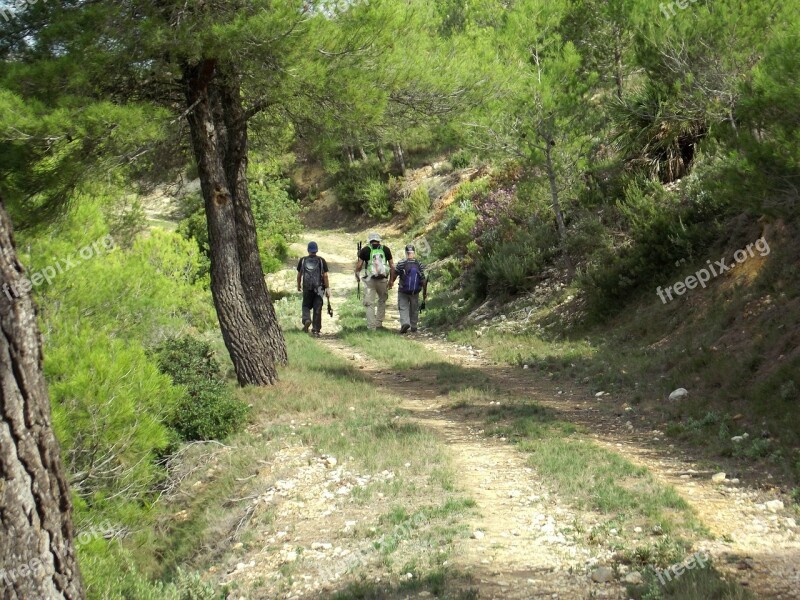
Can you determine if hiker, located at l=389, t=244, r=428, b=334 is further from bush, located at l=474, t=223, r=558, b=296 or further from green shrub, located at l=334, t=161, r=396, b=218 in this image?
green shrub, located at l=334, t=161, r=396, b=218

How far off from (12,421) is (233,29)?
237 inches

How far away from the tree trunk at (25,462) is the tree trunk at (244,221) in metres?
7.26

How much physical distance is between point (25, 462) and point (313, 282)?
11.9 metres

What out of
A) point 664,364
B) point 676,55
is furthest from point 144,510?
point 676,55

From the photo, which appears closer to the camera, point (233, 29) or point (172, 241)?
point (233, 29)

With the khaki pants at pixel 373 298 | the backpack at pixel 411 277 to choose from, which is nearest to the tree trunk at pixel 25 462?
the backpack at pixel 411 277

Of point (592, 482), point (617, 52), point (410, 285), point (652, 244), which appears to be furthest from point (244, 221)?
point (617, 52)

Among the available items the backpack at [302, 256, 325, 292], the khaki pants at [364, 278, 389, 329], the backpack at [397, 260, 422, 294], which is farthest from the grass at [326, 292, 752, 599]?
the backpack at [302, 256, 325, 292]

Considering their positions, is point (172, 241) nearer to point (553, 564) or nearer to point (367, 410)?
point (367, 410)

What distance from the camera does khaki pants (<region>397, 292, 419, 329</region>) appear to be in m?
15.9

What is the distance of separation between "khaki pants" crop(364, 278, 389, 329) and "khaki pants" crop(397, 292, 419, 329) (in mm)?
330

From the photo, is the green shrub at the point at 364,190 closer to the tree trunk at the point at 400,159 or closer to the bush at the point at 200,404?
the tree trunk at the point at 400,159

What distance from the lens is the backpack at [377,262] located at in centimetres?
1552

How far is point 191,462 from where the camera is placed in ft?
28.9
